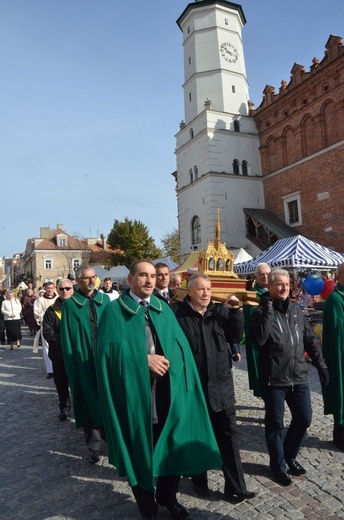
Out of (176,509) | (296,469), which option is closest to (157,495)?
(176,509)

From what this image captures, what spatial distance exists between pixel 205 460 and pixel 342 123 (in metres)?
21.6

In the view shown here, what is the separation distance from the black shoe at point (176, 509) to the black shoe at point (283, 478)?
97 centimetres

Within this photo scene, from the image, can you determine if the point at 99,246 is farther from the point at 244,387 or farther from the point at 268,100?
the point at 244,387

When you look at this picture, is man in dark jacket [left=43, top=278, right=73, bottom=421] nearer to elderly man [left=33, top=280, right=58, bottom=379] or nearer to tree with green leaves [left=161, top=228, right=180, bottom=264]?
elderly man [left=33, top=280, right=58, bottom=379]

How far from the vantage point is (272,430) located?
3.63 m

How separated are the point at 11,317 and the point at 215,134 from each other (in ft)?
57.3

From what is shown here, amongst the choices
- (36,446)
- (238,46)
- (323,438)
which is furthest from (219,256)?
(238,46)

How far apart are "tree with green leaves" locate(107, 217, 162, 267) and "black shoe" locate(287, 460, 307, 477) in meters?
37.4

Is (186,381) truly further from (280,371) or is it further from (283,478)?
(283,478)

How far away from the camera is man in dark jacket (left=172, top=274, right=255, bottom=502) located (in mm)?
3381

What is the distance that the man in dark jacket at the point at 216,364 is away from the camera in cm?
338

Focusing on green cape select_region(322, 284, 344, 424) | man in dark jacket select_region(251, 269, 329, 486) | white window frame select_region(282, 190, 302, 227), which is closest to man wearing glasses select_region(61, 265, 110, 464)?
man in dark jacket select_region(251, 269, 329, 486)

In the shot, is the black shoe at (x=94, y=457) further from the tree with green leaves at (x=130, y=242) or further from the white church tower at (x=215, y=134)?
the tree with green leaves at (x=130, y=242)

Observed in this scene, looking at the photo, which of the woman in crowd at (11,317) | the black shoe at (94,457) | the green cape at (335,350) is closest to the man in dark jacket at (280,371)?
the green cape at (335,350)
